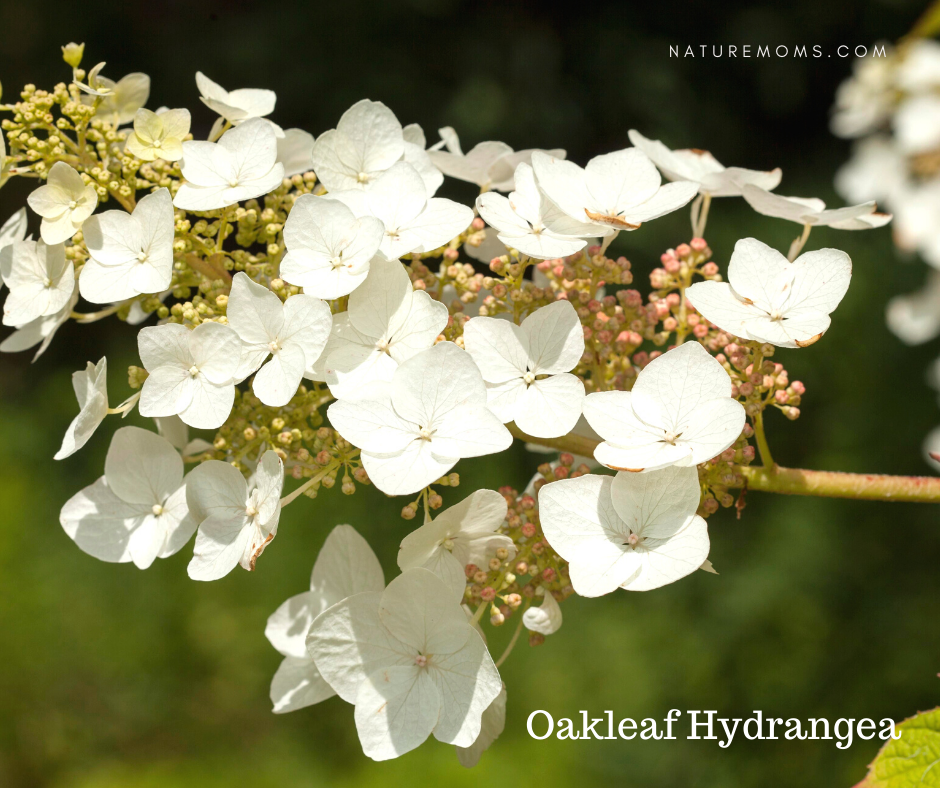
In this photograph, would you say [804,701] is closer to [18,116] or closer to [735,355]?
[735,355]

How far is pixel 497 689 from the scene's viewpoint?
2.81ft

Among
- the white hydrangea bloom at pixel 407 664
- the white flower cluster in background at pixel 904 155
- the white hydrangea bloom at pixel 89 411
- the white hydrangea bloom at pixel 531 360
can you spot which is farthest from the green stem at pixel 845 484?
the white flower cluster in background at pixel 904 155

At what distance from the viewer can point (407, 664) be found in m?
0.90

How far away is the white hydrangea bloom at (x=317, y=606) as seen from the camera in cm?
105

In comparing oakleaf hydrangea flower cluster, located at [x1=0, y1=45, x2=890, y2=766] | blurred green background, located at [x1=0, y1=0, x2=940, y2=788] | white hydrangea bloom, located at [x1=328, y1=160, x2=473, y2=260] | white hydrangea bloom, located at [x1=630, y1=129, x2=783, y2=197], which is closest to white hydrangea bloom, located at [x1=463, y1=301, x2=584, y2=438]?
oakleaf hydrangea flower cluster, located at [x1=0, y1=45, x2=890, y2=766]

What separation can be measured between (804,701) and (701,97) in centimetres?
223

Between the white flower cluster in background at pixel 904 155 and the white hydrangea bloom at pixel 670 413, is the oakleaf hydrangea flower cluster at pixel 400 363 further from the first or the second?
the white flower cluster in background at pixel 904 155

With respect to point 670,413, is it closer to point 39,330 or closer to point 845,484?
point 845,484

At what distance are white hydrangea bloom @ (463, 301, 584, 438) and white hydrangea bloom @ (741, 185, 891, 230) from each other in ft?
1.10

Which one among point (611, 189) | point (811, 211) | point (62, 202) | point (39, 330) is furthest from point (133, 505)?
point (811, 211)

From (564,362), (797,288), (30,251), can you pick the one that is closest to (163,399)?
(30,251)

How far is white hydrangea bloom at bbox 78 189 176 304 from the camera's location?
894mm

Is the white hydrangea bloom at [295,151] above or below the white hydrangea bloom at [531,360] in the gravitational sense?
above

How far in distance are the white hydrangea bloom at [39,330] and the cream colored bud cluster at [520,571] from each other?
56cm
